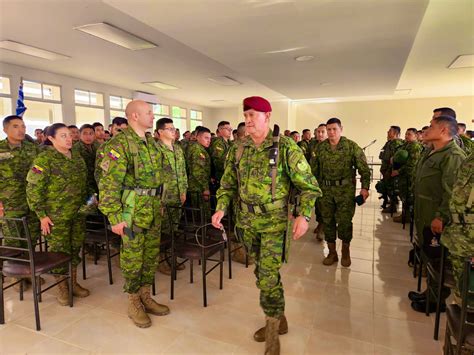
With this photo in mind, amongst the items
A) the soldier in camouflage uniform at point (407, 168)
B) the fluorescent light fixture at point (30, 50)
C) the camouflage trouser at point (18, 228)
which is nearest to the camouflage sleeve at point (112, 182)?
the camouflage trouser at point (18, 228)

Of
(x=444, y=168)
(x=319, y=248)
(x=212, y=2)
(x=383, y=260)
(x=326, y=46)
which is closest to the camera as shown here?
(x=444, y=168)

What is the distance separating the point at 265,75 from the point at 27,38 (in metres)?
4.46

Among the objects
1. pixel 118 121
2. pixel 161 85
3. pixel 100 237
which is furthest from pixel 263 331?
pixel 161 85

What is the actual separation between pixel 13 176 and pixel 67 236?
823 mm

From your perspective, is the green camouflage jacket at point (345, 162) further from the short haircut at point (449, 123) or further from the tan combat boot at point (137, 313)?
the tan combat boot at point (137, 313)

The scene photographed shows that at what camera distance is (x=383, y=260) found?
353 centimetres

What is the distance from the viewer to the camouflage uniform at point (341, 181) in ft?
10.5

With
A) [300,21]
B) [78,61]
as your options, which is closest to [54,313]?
[300,21]

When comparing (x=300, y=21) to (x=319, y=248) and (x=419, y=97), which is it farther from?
(x=419, y=97)

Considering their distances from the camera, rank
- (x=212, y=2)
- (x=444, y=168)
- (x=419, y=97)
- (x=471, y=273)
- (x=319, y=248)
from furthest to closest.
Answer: (x=419, y=97) < (x=319, y=248) < (x=212, y=2) < (x=444, y=168) < (x=471, y=273)

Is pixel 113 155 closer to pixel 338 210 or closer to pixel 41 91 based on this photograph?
pixel 338 210

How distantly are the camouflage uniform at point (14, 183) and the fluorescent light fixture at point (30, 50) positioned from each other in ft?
11.1

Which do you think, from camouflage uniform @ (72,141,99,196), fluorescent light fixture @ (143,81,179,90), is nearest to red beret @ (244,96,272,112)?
camouflage uniform @ (72,141,99,196)

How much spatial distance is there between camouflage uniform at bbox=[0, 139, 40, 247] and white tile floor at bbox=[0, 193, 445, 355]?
73cm
